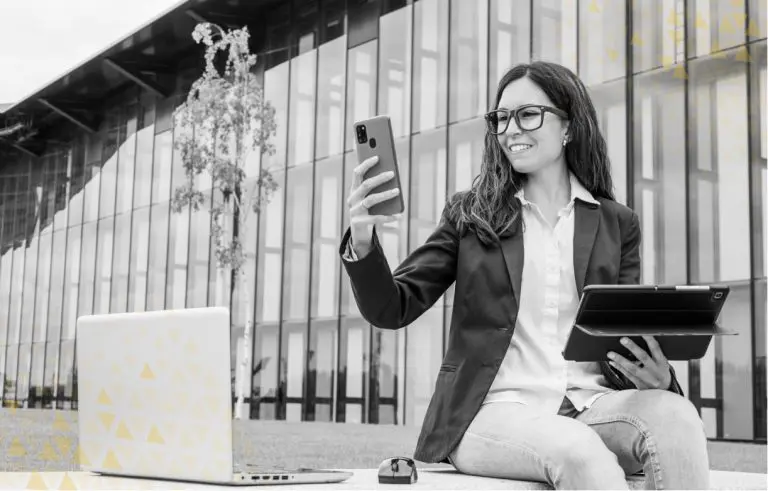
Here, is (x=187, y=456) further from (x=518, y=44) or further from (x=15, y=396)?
(x=15, y=396)

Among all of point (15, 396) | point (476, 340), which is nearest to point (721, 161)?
point (476, 340)

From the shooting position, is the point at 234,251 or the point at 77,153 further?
the point at 77,153

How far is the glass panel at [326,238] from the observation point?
18828 mm

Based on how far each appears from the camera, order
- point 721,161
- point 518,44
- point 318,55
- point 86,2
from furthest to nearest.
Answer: point 86,2 → point 318,55 → point 518,44 → point 721,161

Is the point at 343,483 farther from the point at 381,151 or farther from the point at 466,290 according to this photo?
the point at 381,151

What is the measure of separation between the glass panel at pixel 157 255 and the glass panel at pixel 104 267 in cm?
246

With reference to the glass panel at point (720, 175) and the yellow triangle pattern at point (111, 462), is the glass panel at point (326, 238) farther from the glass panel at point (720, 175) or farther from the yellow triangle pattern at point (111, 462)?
the yellow triangle pattern at point (111, 462)

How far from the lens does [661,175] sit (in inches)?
509

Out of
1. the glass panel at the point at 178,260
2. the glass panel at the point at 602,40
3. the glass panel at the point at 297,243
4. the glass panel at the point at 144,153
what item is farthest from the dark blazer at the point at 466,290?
the glass panel at the point at 144,153

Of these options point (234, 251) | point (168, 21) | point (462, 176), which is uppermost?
point (168, 21)

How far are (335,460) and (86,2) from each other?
1865 centimetres

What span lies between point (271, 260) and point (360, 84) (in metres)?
4.14

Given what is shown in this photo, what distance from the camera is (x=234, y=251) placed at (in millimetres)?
17625

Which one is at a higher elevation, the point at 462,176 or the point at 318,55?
the point at 318,55
